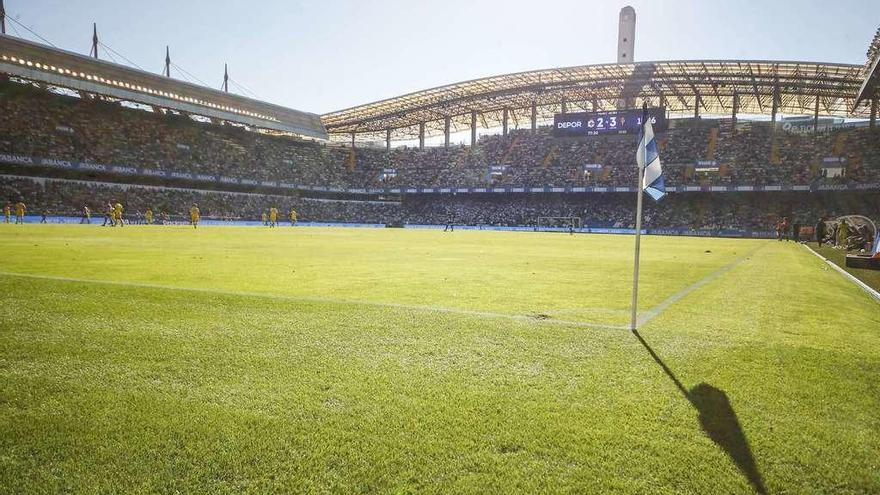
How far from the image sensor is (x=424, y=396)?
3.12 m

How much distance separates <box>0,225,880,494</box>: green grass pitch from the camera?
7.43 ft

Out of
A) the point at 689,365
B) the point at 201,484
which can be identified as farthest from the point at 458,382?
the point at 689,365

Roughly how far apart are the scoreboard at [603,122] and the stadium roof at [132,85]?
35710 millimetres

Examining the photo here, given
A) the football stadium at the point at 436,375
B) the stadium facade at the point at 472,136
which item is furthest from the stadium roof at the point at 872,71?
the football stadium at the point at 436,375

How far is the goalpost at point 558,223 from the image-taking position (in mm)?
56112

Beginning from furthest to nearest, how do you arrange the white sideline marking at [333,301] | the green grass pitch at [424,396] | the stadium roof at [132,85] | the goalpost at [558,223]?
1. the goalpost at [558,223]
2. the stadium roof at [132,85]
3. the white sideline marking at [333,301]
4. the green grass pitch at [424,396]

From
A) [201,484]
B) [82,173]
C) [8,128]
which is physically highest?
[8,128]

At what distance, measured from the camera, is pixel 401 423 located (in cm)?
272

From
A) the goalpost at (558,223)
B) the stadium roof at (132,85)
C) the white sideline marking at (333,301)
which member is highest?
the stadium roof at (132,85)

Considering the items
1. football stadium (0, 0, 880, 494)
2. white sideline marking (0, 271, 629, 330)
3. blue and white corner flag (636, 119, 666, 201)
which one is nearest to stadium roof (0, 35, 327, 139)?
football stadium (0, 0, 880, 494)

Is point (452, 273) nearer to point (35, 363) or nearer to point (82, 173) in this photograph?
point (35, 363)

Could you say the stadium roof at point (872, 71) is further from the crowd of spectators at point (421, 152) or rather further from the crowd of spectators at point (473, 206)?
the crowd of spectators at point (473, 206)

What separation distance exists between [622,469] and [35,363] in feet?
13.8

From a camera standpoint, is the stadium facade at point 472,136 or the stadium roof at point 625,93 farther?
the stadium roof at point 625,93
